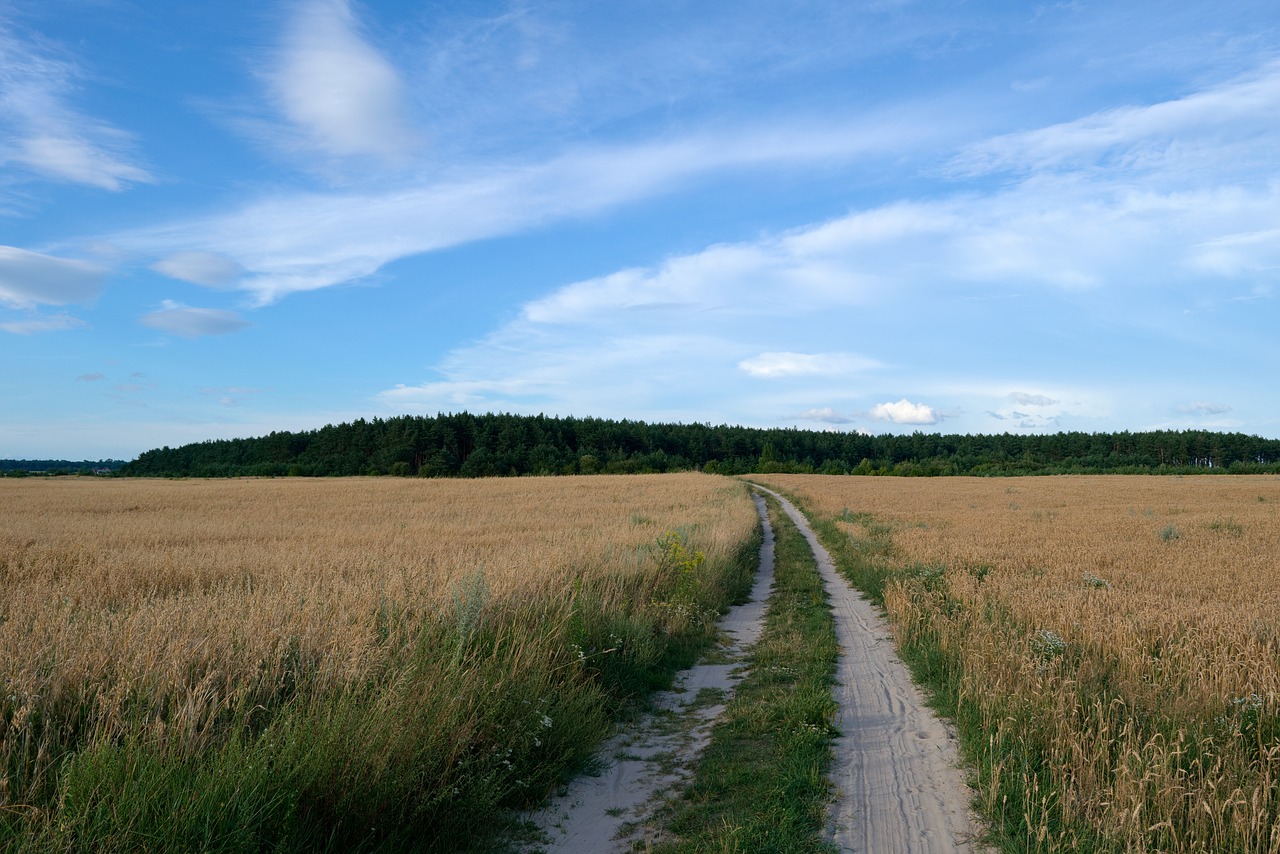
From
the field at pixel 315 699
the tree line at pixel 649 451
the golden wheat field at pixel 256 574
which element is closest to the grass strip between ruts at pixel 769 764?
the field at pixel 315 699

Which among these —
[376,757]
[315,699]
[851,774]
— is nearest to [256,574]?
[315,699]

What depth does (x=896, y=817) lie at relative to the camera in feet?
17.0

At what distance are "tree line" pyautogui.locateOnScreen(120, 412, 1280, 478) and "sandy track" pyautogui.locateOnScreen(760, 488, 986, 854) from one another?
85.3m

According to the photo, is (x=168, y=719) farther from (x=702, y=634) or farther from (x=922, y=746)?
(x=702, y=634)

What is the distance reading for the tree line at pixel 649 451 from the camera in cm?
9575

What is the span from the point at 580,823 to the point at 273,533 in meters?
21.0

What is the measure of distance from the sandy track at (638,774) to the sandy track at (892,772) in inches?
53.2

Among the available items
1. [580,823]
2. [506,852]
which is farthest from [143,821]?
[580,823]

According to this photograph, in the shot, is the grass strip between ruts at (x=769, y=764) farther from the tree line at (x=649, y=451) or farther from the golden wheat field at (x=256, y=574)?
the tree line at (x=649, y=451)

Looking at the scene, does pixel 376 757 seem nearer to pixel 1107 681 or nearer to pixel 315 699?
pixel 315 699

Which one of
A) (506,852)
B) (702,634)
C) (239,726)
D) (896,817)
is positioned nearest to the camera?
(239,726)

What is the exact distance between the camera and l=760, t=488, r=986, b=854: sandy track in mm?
4914

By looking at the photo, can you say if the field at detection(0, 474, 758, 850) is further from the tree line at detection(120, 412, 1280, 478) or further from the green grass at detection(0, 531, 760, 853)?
the tree line at detection(120, 412, 1280, 478)

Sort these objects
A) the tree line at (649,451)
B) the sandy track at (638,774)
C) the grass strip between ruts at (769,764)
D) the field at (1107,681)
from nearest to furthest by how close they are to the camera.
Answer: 1. the field at (1107,681)
2. the grass strip between ruts at (769,764)
3. the sandy track at (638,774)
4. the tree line at (649,451)
